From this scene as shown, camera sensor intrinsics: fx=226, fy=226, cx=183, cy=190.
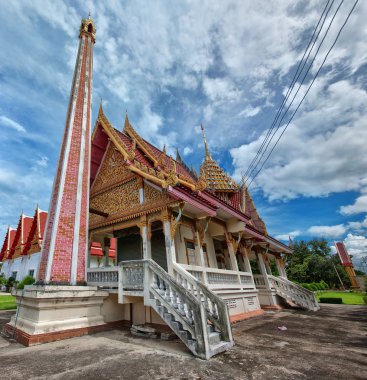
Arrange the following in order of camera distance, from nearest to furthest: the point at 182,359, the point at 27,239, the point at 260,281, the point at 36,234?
the point at 182,359, the point at 260,281, the point at 36,234, the point at 27,239

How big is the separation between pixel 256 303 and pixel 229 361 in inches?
280

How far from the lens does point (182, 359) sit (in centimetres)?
362

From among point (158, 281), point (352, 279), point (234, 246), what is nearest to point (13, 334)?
point (158, 281)

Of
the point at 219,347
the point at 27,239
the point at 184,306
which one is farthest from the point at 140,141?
the point at 27,239

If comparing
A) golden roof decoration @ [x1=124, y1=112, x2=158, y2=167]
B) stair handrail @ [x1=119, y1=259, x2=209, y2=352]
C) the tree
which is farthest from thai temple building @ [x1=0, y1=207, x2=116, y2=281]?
the tree

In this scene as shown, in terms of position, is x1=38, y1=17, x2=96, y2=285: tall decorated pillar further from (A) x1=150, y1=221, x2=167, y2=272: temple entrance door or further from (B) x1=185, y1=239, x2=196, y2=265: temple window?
(B) x1=185, y1=239, x2=196, y2=265: temple window

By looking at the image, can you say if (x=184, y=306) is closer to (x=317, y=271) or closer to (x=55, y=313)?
(x=55, y=313)

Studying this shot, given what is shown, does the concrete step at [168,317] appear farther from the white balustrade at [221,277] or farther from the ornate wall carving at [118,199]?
the ornate wall carving at [118,199]

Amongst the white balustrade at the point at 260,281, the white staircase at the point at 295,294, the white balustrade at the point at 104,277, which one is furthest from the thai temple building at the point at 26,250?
the white staircase at the point at 295,294

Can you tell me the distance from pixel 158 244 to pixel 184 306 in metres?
4.78

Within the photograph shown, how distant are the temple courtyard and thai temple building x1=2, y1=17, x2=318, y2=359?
0.42 m

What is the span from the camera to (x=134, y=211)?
26.6 ft

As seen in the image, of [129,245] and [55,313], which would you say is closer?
[55,313]

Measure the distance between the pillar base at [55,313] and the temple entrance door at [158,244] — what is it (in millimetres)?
2897
